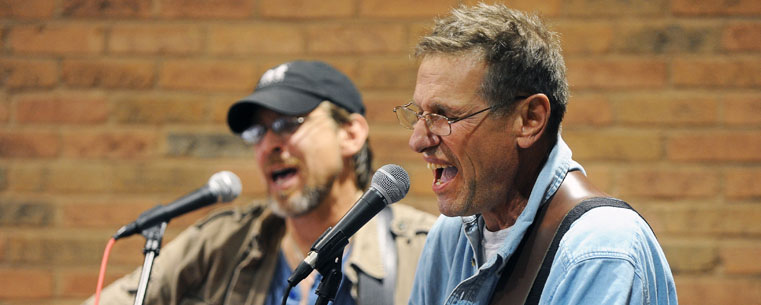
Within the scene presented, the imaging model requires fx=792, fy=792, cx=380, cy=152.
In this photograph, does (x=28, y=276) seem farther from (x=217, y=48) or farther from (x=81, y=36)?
(x=217, y=48)

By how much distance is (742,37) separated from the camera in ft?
9.39

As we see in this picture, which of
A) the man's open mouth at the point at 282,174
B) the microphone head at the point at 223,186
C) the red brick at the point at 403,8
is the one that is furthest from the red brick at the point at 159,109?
the microphone head at the point at 223,186

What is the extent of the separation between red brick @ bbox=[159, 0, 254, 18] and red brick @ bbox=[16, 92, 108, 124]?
44cm

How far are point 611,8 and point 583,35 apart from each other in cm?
14

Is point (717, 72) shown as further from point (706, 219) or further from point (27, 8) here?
point (27, 8)

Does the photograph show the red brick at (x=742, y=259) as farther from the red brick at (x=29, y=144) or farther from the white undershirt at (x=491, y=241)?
the red brick at (x=29, y=144)

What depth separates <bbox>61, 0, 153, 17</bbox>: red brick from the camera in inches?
120

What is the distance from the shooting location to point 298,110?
2.56 metres

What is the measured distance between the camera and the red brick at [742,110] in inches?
112

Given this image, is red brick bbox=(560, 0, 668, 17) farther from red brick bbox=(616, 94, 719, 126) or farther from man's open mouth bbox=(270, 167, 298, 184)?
man's open mouth bbox=(270, 167, 298, 184)

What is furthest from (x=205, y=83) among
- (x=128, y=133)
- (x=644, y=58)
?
(x=644, y=58)

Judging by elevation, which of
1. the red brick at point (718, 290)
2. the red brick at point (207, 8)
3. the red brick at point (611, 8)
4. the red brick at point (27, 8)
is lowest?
the red brick at point (718, 290)

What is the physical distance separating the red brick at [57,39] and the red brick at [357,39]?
0.85 metres

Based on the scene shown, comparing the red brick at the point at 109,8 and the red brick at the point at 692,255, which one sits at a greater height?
the red brick at the point at 109,8
